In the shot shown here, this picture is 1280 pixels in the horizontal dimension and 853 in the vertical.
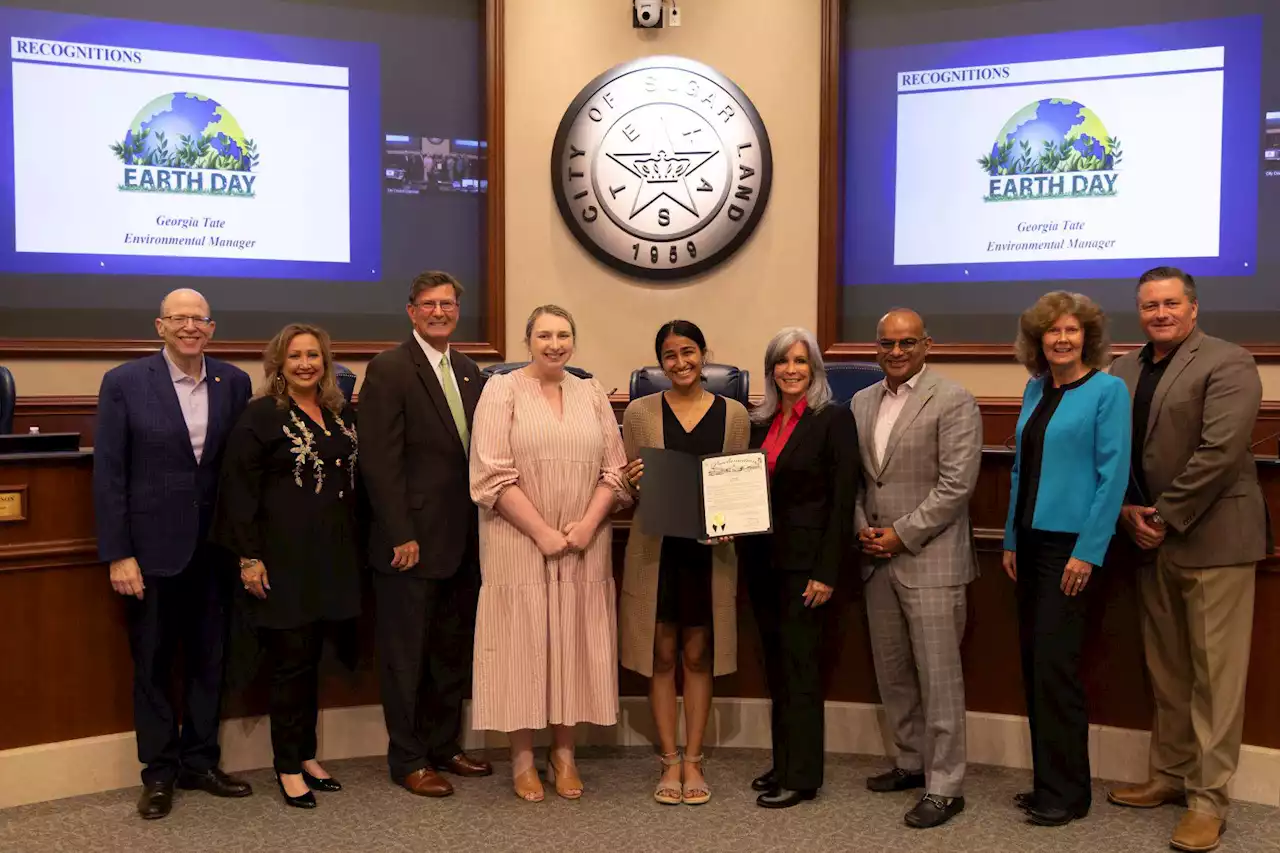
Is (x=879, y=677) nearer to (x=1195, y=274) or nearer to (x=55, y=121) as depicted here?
(x=1195, y=274)

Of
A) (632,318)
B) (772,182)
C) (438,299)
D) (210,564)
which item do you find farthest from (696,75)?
(210,564)

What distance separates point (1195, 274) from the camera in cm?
489

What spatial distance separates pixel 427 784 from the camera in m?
3.38

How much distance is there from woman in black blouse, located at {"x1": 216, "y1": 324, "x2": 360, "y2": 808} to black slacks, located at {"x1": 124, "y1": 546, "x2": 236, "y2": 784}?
0.65ft

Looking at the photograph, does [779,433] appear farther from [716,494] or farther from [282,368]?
[282,368]

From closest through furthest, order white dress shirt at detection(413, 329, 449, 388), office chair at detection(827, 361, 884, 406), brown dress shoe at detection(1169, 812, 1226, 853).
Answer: brown dress shoe at detection(1169, 812, 1226, 853) → white dress shirt at detection(413, 329, 449, 388) → office chair at detection(827, 361, 884, 406)

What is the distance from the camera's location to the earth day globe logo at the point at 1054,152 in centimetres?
500

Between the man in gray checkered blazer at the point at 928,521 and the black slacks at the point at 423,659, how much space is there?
4.35ft

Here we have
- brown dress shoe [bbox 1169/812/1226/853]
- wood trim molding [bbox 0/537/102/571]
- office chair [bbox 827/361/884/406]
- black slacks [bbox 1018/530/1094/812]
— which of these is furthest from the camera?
office chair [bbox 827/361/884/406]

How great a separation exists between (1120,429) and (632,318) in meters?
2.83

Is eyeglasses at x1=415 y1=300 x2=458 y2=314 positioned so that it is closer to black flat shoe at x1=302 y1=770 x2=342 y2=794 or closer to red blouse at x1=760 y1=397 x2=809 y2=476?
red blouse at x1=760 y1=397 x2=809 y2=476

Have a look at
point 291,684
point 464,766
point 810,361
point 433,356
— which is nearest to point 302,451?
point 433,356

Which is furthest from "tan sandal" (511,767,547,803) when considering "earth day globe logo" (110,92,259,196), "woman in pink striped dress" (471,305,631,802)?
"earth day globe logo" (110,92,259,196)

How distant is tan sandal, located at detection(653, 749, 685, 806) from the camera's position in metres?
3.31
